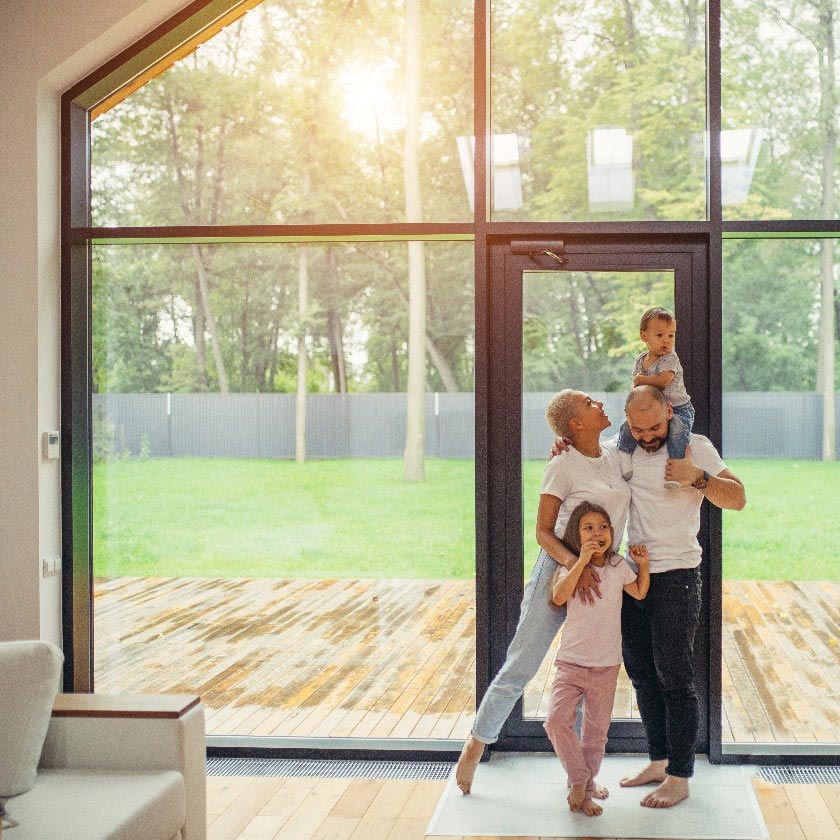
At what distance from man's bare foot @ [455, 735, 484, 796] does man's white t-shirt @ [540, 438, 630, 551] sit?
2.82 feet

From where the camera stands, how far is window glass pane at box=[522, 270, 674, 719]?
13.7 ft

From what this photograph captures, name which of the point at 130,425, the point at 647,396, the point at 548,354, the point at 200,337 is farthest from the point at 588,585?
the point at 130,425

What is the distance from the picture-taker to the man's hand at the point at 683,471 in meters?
3.65

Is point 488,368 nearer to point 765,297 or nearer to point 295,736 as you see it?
point 765,297

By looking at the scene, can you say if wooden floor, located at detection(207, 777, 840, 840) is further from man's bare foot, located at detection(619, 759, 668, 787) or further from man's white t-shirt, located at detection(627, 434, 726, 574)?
man's white t-shirt, located at detection(627, 434, 726, 574)

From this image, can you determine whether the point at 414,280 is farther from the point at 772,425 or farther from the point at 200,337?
the point at 772,425

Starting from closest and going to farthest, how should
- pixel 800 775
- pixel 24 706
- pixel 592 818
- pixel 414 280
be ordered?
pixel 24 706
pixel 592 818
pixel 800 775
pixel 414 280

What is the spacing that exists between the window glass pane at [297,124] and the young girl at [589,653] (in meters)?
1.56

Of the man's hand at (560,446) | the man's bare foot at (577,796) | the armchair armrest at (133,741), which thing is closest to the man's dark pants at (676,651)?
the man's bare foot at (577,796)

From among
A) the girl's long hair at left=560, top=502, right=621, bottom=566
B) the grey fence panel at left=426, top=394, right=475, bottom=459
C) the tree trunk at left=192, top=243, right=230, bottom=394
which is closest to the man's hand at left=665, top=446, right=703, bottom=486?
the girl's long hair at left=560, top=502, right=621, bottom=566

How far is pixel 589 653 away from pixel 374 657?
3.35 ft

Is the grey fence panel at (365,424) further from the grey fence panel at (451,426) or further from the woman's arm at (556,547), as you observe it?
the woman's arm at (556,547)

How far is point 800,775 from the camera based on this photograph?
395 centimetres

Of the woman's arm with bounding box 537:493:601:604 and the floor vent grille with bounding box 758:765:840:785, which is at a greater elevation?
the woman's arm with bounding box 537:493:601:604
